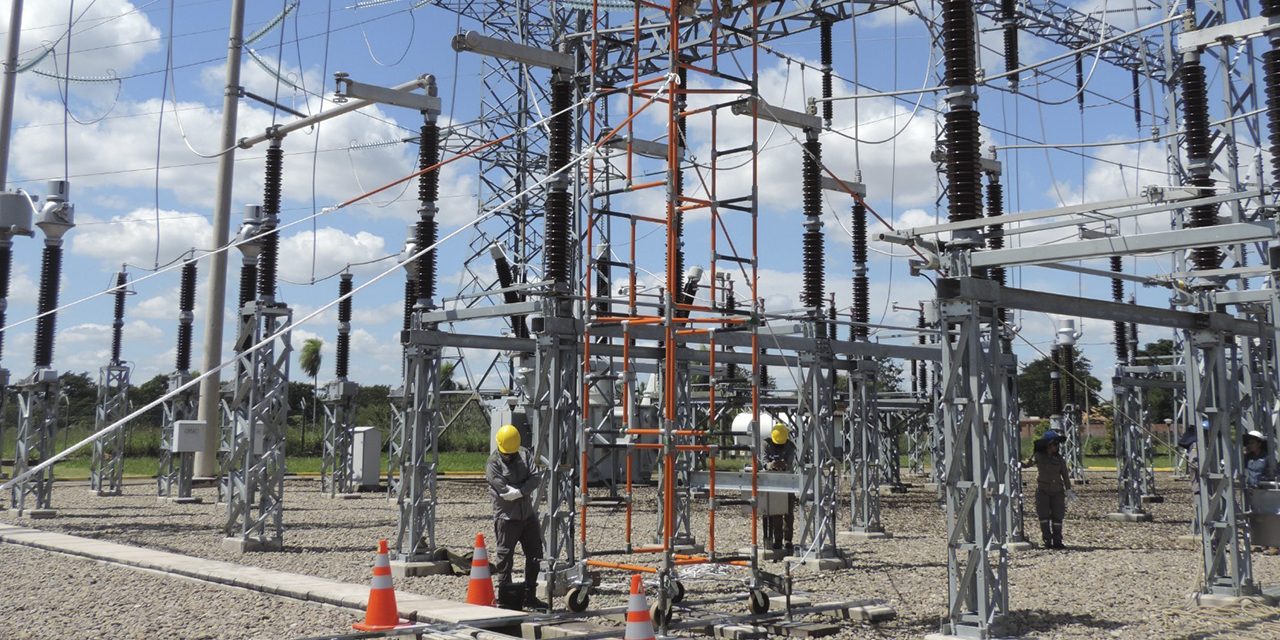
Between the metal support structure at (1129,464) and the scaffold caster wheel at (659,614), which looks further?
the metal support structure at (1129,464)

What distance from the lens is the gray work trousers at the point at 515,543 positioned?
952 centimetres

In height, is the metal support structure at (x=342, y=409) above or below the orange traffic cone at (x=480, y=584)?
above

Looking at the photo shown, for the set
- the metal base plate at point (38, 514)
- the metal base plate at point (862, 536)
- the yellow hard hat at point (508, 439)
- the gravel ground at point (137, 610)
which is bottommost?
the gravel ground at point (137, 610)

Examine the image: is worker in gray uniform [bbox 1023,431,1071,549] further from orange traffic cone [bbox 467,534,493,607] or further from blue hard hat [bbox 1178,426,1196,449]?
orange traffic cone [bbox 467,534,493,607]

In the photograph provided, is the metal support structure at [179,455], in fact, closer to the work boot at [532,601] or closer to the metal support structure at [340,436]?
the metal support structure at [340,436]

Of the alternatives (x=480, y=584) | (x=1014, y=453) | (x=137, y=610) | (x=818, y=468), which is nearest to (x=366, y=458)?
(x=818, y=468)

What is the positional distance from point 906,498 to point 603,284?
31.9 feet

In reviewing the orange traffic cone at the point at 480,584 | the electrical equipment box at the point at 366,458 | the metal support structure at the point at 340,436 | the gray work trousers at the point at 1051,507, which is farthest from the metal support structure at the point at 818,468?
the electrical equipment box at the point at 366,458

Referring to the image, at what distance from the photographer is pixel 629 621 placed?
20.3ft

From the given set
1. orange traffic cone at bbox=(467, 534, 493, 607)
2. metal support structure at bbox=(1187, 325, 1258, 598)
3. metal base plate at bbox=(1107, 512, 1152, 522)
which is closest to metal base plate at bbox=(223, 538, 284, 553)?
orange traffic cone at bbox=(467, 534, 493, 607)

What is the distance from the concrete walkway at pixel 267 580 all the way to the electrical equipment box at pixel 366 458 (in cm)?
1240

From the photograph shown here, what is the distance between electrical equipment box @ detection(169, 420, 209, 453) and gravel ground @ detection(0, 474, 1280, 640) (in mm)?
1203

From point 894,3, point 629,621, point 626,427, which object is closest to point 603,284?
point 894,3

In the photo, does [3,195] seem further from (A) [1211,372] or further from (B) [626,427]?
(A) [1211,372]
